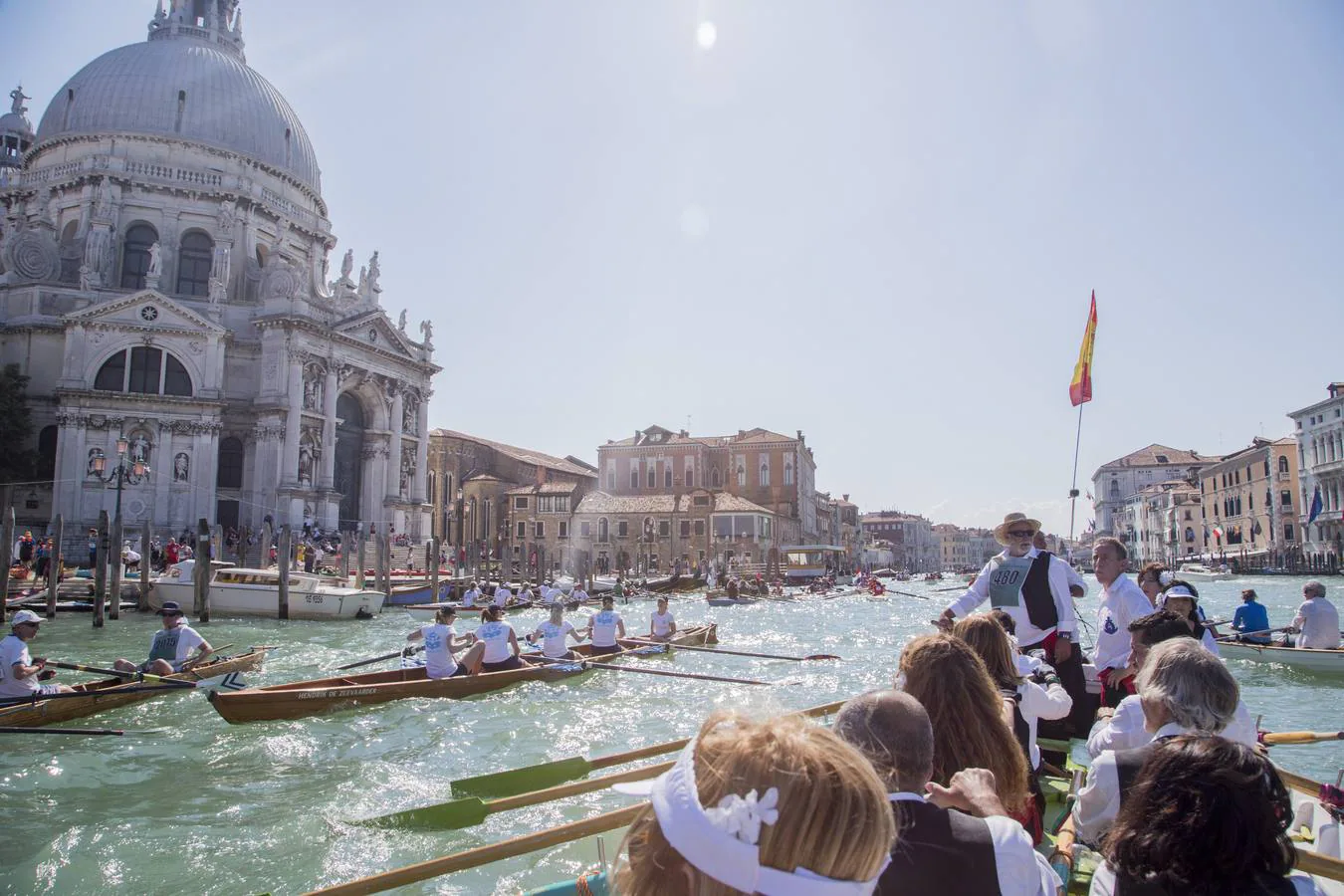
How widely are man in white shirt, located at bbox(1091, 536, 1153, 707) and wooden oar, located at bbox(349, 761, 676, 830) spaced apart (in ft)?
10.1

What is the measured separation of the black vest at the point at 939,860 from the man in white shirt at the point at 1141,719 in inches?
58.2

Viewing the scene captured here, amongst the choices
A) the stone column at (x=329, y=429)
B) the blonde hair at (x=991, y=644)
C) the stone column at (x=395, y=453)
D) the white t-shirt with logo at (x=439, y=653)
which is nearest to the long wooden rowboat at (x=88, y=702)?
the white t-shirt with logo at (x=439, y=653)

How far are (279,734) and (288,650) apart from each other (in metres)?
8.57

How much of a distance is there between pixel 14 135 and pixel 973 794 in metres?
65.6

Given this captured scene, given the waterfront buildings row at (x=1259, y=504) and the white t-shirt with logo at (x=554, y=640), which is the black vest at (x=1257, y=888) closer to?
the white t-shirt with logo at (x=554, y=640)

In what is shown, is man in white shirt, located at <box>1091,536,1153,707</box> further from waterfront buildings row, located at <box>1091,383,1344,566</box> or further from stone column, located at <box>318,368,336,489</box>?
waterfront buildings row, located at <box>1091,383,1344,566</box>

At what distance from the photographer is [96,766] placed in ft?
26.9

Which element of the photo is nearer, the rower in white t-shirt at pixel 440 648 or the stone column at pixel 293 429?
the rower in white t-shirt at pixel 440 648

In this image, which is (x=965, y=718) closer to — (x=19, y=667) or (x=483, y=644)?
(x=483, y=644)

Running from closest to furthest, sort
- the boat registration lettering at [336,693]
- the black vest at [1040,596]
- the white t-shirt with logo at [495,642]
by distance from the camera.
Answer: the black vest at [1040,596] < the boat registration lettering at [336,693] < the white t-shirt with logo at [495,642]

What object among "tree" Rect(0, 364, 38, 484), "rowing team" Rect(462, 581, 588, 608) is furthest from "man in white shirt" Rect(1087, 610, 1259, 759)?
"tree" Rect(0, 364, 38, 484)

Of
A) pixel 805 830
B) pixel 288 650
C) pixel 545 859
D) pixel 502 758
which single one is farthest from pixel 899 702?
pixel 288 650

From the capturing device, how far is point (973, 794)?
2.36 metres

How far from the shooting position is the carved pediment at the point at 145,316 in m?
32.9
